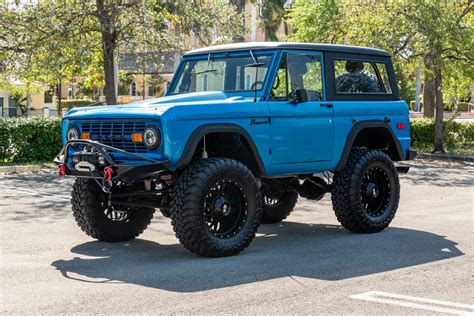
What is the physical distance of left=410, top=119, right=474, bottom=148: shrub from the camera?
30.0 metres

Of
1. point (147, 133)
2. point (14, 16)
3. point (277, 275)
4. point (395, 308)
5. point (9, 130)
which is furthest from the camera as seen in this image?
point (14, 16)

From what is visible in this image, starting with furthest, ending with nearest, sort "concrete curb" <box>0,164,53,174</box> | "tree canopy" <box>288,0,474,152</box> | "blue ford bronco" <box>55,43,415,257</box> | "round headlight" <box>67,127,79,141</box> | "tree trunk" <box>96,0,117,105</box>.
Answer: "tree canopy" <box>288,0,474,152</box> → "tree trunk" <box>96,0,117,105</box> → "concrete curb" <box>0,164,53,174</box> → "round headlight" <box>67,127,79,141</box> → "blue ford bronco" <box>55,43,415,257</box>

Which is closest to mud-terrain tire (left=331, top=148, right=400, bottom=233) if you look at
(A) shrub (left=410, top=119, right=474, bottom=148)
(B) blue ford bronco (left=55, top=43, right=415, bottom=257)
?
(B) blue ford bronco (left=55, top=43, right=415, bottom=257)

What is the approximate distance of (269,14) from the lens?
58.9 m

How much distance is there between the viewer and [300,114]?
374 inches

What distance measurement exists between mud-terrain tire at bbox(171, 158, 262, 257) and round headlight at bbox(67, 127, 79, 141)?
1431 mm

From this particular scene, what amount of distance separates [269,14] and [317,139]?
165 ft

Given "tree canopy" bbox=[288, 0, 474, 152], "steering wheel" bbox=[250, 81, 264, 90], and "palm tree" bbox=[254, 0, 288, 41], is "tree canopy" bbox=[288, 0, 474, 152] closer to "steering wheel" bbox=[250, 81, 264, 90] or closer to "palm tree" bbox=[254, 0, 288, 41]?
"steering wheel" bbox=[250, 81, 264, 90]

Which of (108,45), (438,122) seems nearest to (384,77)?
A: (108,45)

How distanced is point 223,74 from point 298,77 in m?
0.87

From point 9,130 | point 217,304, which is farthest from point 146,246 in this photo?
point 9,130

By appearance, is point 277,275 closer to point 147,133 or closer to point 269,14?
point 147,133

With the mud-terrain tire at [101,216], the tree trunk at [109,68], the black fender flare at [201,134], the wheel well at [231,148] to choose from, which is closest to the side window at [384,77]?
the wheel well at [231,148]

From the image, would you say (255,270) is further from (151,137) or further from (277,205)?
(277,205)
